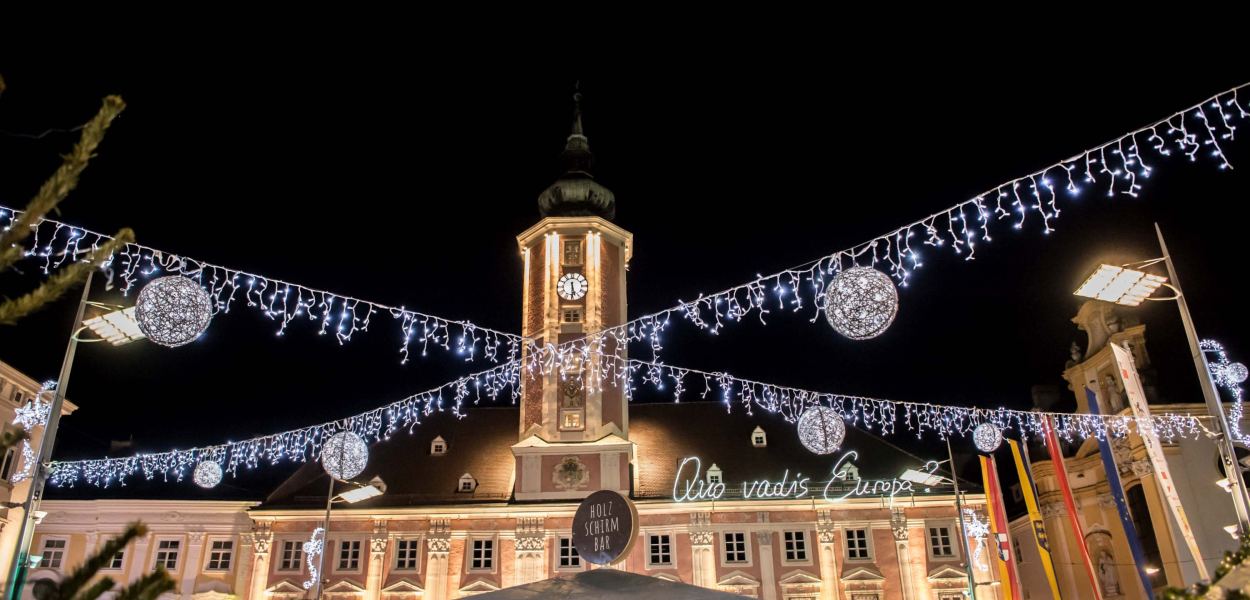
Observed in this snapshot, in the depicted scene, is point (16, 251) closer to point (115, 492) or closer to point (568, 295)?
point (568, 295)

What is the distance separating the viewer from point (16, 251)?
3.29 meters

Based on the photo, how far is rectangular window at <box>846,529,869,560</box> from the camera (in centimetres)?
3102

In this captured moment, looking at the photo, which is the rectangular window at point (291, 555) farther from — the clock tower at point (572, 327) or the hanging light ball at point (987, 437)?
the hanging light ball at point (987, 437)

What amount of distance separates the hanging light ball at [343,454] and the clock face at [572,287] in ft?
41.5

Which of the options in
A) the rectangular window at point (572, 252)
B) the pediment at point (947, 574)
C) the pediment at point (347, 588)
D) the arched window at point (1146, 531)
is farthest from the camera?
the rectangular window at point (572, 252)

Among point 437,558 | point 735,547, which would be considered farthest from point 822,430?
point 437,558

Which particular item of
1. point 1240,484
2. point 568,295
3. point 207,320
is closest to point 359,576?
point 568,295

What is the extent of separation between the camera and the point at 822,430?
23.0m

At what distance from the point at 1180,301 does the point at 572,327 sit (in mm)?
24232

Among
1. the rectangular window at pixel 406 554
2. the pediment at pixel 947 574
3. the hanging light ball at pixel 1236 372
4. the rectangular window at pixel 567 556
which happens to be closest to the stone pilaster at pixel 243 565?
the rectangular window at pixel 406 554

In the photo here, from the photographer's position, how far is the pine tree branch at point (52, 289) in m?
3.25

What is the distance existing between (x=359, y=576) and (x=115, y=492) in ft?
34.4

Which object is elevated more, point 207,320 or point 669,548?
point 207,320

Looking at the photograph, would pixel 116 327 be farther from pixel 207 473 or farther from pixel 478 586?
pixel 478 586
